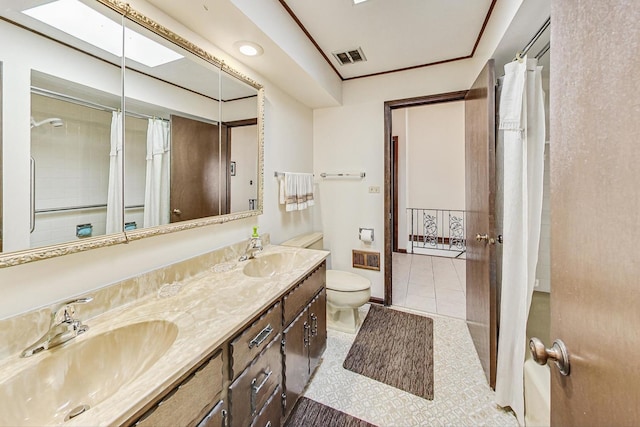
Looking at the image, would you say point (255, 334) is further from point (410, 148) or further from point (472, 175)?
point (410, 148)

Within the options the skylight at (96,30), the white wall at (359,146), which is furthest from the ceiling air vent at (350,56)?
the skylight at (96,30)

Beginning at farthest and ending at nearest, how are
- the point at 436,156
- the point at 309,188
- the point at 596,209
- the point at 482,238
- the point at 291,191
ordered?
the point at 436,156 → the point at 309,188 → the point at 291,191 → the point at 482,238 → the point at 596,209

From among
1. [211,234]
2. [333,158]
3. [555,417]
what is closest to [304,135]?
[333,158]

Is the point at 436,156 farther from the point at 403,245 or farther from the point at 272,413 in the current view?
the point at 272,413

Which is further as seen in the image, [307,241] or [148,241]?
[307,241]

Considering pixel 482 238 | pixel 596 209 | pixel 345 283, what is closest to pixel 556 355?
pixel 596 209

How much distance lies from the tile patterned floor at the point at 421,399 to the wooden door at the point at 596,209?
42.2 inches

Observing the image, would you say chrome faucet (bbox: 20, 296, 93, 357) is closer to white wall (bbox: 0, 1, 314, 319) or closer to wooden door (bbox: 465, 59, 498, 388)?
white wall (bbox: 0, 1, 314, 319)

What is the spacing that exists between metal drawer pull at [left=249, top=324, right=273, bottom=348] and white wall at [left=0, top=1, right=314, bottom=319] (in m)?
0.62

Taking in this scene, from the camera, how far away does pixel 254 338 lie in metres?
1.08

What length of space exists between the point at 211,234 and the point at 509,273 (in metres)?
1.78

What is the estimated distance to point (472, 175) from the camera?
2010 millimetres

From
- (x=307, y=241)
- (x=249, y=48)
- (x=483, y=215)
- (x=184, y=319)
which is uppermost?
(x=249, y=48)

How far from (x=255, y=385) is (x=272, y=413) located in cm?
27
